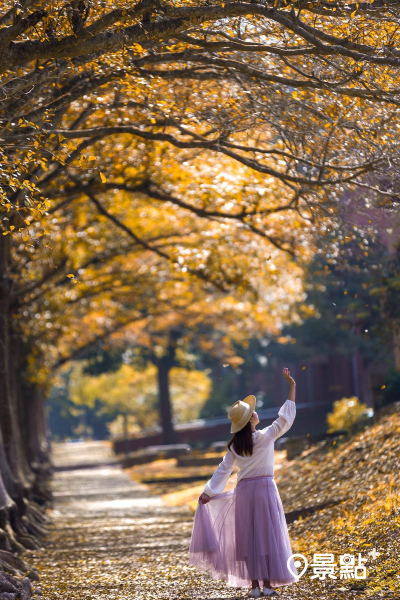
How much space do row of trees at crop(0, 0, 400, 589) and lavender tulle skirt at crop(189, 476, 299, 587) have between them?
3098mm

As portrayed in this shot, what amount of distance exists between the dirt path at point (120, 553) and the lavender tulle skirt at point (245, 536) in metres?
0.48

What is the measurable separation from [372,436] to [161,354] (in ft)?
101

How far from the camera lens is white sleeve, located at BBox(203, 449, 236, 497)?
8453 mm

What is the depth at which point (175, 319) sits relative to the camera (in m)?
34.7

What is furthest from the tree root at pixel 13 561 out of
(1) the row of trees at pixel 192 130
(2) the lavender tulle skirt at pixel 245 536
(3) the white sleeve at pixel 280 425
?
→ (3) the white sleeve at pixel 280 425

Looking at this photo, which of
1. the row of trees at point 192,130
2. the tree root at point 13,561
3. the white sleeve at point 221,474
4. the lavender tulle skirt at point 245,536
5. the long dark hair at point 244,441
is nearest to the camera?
the lavender tulle skirt at point 245,536

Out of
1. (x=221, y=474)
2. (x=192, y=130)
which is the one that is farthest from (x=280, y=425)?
(x=192, y=130)

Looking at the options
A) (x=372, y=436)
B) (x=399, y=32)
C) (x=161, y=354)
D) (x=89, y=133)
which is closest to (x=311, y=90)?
(x=399, y=32)

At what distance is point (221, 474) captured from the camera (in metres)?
8.49

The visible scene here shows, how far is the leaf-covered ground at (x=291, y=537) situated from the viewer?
9172 millimetres

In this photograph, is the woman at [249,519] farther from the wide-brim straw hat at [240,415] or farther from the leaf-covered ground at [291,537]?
the leaf-covered ground at [291,537]

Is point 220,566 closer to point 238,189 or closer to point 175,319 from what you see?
point 238,189

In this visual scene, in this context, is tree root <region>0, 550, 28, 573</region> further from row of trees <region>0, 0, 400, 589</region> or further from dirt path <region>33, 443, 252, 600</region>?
row of trees <region>0, 0, 400, 589</region>

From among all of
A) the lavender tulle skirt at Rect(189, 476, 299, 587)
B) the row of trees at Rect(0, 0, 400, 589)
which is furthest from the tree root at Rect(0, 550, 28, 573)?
the lavender tulle skirt at Rect(189, 476, 299, 587)
